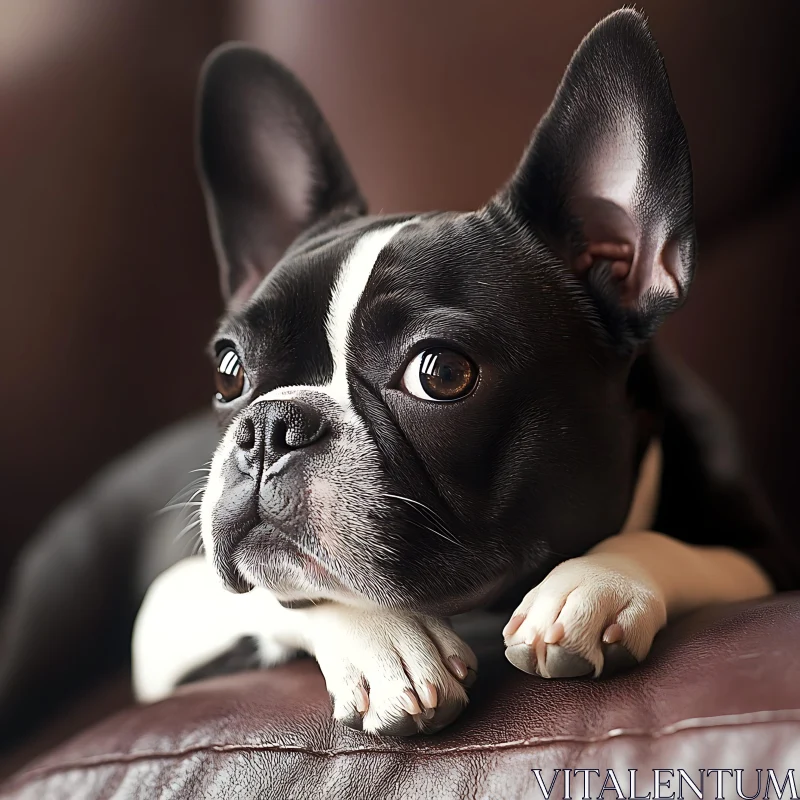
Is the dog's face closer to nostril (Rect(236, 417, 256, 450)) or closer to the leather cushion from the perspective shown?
nostril (Rect(236, 417, 256, 450))

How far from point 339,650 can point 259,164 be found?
0.76 m

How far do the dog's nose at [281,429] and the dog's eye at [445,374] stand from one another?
0.12m

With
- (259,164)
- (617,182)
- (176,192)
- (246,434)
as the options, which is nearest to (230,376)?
(246,434)

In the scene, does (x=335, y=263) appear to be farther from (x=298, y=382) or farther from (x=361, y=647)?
(x=361, y=647)

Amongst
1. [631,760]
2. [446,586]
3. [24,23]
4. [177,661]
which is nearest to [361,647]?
[446,586]

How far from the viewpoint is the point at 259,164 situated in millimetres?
1316

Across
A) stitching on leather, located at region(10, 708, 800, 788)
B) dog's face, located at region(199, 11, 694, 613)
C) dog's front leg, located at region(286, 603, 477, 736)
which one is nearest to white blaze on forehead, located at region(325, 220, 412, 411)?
dog's face, located at region(199, 11, 694, 613)

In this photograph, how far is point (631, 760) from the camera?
27.5 inches

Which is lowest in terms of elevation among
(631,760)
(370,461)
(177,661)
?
(177,661)

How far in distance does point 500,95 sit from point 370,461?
31.2 inches

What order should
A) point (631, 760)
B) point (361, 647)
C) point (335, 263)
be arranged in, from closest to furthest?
point (631, 760)
point (361, 647)
point (335, 263)

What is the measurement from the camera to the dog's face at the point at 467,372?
34.7 inches

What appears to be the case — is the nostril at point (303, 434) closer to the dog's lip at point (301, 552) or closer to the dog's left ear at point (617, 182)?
the dog's lip at point (301, 552)

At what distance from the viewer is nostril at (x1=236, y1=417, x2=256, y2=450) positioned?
90cm
